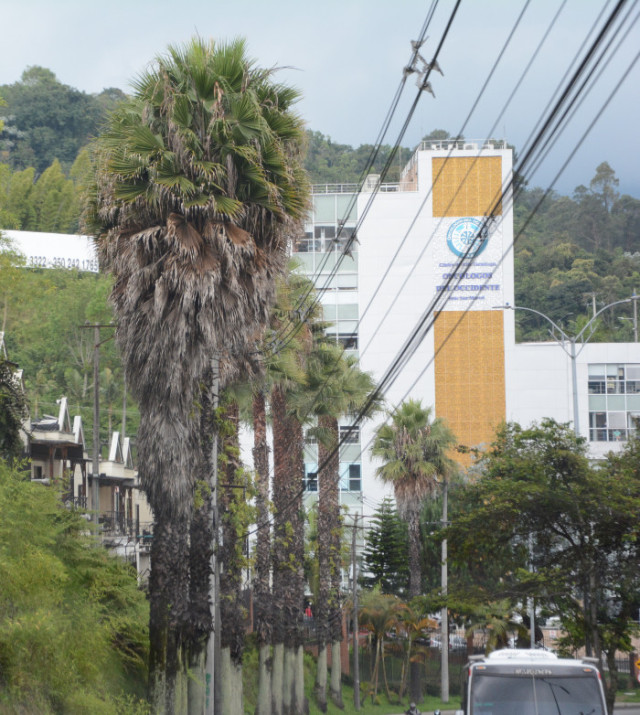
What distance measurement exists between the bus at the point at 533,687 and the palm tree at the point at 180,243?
567 centimetres

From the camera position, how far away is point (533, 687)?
53.4ft

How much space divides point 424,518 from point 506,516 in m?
33.8

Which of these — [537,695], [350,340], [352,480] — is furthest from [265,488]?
[350,340]

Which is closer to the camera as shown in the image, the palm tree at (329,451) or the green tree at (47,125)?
the palm tree at (329,451)

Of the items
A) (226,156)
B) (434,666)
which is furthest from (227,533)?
(434,666)

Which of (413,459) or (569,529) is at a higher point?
(413,459)

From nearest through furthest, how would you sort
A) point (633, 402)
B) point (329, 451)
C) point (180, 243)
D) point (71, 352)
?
1. point (180, 243)
2. point (329, 451)
3. point (633, 402)
4. point (71, 352)

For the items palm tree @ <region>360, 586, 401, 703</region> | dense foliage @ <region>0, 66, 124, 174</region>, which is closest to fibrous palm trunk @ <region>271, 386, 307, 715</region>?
palm tree @ <region>360, 586, 401, 703</region>

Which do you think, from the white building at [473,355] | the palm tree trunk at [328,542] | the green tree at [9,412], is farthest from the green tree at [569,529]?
the white building at [473,355]

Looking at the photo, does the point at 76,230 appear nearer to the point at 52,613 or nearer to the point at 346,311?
the point at 346,311

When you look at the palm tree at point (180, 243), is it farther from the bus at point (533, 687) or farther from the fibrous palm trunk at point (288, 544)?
the fibrous palm trunk at point (288, 544)

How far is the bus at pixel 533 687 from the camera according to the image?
1608 centimetres

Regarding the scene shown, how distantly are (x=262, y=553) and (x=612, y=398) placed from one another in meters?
52.8

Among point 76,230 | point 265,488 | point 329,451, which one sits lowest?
point 265,488
